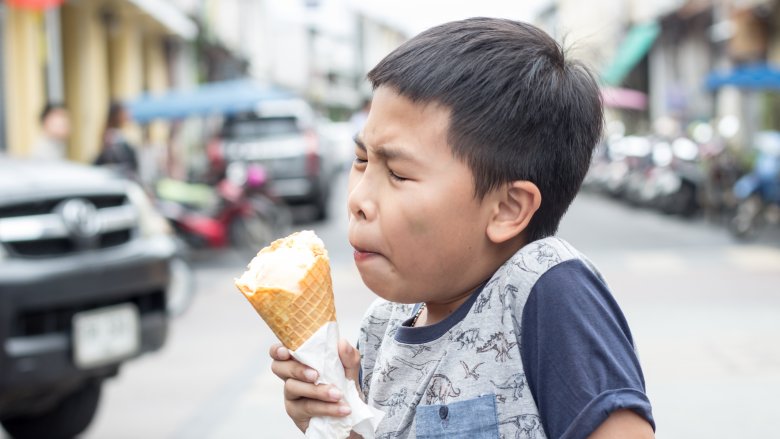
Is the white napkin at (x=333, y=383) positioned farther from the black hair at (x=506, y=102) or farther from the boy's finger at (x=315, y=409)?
the black hair at (x=506, y=102)

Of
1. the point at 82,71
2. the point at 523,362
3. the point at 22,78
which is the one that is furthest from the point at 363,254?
the point at 82,71

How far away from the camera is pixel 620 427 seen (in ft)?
4.57

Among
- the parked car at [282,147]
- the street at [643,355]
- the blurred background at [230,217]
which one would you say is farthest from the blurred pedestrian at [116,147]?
the parked car at [282,147]

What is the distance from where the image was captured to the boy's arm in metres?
1.39

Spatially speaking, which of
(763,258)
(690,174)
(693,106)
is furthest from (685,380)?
(693,106)

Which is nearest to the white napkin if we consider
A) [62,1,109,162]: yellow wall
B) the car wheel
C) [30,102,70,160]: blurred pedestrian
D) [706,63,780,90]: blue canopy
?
[30,102,70,160]: blurred pedestrian

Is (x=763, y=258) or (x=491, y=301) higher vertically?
(x=491, y=301)

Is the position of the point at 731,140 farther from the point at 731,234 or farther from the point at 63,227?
the point at 63,227

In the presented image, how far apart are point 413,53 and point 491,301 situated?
362 millimetres

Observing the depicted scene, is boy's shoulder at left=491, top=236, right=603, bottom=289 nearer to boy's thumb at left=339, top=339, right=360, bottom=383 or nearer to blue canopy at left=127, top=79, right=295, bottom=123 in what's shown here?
boy's thumb at left=339, top=339, right=360, bottom=383

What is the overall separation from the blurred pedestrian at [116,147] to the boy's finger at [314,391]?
423 inches

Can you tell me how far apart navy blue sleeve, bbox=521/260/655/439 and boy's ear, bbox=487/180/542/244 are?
107 mm

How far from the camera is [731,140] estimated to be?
746 inches

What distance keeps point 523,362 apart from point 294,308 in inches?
12.9
